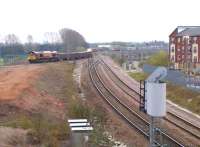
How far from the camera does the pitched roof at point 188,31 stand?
3015 inches

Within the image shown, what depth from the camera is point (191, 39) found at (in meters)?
76.2

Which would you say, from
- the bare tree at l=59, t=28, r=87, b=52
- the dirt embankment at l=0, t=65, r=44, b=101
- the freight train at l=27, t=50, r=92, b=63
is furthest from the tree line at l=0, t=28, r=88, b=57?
the dirt embankment at l=0, t=65, r=44, b=101

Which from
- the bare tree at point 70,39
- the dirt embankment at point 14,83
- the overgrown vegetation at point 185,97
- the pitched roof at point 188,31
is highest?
the pitched roof at point 188,31

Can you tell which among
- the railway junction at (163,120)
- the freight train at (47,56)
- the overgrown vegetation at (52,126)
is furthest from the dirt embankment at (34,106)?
the freight train at (47,56)

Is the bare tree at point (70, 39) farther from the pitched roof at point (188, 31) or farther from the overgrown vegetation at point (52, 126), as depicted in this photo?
the overgrown vegetation at point (52, 126)

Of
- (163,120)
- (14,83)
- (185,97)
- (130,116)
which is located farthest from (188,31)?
(163,120)

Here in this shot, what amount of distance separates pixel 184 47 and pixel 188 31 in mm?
3647

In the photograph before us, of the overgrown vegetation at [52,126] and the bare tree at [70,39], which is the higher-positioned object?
the bare tree at [70,39]

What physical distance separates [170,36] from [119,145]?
64.7 metres

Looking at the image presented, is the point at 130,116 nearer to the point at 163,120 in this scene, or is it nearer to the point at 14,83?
the point at 163,120

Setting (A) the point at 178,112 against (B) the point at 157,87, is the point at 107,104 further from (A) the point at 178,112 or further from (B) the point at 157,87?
(B) the point at 157,87

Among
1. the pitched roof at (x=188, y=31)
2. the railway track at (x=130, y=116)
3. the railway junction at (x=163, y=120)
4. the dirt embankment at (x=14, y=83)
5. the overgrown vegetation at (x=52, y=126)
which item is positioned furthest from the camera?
the pitched roof at (x=188, y=31)

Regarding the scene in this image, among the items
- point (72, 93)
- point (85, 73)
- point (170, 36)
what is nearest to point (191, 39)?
point (170, 36)

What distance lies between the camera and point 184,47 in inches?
3081
